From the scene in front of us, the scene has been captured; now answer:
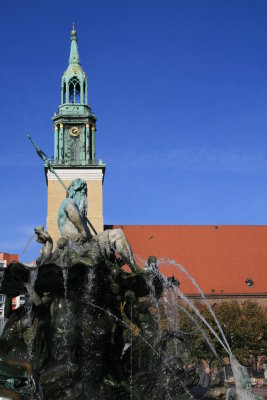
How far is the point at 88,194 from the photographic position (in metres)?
Result: 41.9

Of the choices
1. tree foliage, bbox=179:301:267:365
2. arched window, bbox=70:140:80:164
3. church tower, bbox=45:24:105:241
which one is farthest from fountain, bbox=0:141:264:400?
arched window, bbox=70:140:80:164

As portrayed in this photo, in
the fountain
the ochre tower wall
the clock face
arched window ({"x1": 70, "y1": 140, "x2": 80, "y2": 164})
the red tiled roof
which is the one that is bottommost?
the fountain

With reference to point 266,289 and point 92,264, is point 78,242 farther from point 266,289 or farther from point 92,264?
point 266,289

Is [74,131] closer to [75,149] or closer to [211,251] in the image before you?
[75,149]

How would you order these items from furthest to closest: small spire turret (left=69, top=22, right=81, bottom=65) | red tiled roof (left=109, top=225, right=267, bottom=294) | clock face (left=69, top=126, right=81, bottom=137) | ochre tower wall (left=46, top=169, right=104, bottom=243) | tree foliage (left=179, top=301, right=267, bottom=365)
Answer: small spire turret (left=69, top=22, right=81, bottom=65), clock face (left=69, top=126, right=81, bottom=137), red tiled roof (left=109, top=225, right=267, bottom=294), ochre tower wall (left=46, top=169, right=104, bottom=243), tree foliage (left=179, top=301, right=267, bottom=365)

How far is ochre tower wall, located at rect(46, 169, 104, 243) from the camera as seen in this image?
4162 cm

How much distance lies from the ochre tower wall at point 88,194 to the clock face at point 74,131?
3.12 m

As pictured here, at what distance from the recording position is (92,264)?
8.96 m

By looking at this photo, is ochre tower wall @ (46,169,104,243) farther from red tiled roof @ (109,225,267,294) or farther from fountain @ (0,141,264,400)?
fountain @ (0,141,264,400)

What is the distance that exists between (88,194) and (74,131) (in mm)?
5467

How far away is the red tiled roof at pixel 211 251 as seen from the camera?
141 feet

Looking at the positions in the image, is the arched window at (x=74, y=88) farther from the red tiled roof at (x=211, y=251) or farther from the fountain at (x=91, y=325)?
the fountain at (x=91, y=325)

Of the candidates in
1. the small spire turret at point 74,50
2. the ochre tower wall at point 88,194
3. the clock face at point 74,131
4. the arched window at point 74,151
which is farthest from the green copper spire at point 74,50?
the ochre tower wall at point 88,194

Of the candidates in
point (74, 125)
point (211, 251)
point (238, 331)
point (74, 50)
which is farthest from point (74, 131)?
point (238, 331)
